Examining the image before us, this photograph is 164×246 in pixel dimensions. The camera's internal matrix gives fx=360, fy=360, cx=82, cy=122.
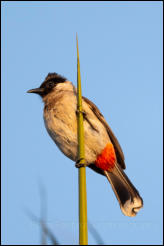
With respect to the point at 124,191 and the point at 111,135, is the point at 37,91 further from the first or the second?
the point at 124,191

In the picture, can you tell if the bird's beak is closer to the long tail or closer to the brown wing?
the brown wing

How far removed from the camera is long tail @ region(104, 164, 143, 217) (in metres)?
3.45

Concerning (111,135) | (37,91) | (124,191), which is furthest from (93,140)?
(37,91)

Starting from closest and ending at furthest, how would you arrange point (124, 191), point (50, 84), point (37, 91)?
point (124, 191) → point (37, 91) → point (50, 84)

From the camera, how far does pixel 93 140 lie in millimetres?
3475

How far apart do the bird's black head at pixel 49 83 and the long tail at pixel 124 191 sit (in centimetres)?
123

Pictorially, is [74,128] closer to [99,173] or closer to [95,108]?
[95,108]

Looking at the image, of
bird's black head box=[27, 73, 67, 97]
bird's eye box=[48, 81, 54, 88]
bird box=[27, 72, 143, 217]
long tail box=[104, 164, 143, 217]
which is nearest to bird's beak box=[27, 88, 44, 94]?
bird's black head box=[27, 73, 67, 97]

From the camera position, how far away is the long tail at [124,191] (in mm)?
3445

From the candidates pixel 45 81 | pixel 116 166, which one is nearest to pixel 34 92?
pixel 45 81

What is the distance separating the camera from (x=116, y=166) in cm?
378

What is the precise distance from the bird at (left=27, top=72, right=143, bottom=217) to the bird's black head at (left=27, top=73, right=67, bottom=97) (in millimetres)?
288

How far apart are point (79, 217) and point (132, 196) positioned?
2.21 meters

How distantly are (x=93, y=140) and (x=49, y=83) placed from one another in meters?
1.21
